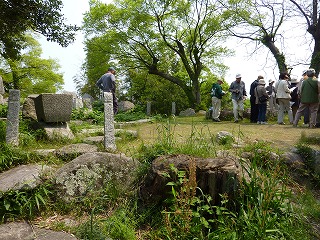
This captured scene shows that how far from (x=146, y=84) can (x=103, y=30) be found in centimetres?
685

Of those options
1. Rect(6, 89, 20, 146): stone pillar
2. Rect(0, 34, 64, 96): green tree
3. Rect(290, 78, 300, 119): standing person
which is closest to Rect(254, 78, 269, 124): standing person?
Rect(290, 78, 300, 119): standing person

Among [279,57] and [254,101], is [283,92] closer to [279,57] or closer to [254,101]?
[254,101]

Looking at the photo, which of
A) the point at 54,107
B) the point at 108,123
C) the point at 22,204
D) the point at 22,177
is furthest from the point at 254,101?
the point at 22,204

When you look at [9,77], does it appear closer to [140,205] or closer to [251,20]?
[251,20]

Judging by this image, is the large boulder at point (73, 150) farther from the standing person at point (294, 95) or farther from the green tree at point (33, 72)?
the green tree at point (33, 72)

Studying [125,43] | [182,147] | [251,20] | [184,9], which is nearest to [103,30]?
[125,43]

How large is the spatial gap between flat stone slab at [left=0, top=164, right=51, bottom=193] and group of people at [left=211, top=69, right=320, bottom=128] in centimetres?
789

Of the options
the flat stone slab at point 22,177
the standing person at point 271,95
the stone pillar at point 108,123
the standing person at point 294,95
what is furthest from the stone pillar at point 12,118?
the standing person at point 271,95

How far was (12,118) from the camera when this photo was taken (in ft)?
15.4

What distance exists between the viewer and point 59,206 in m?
3.51

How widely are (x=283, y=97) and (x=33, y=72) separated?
26.4 metres

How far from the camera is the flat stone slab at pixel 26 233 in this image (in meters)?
2.88

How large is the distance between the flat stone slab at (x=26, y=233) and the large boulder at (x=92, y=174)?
0.57 m

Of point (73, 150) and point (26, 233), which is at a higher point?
point (73, 150)
